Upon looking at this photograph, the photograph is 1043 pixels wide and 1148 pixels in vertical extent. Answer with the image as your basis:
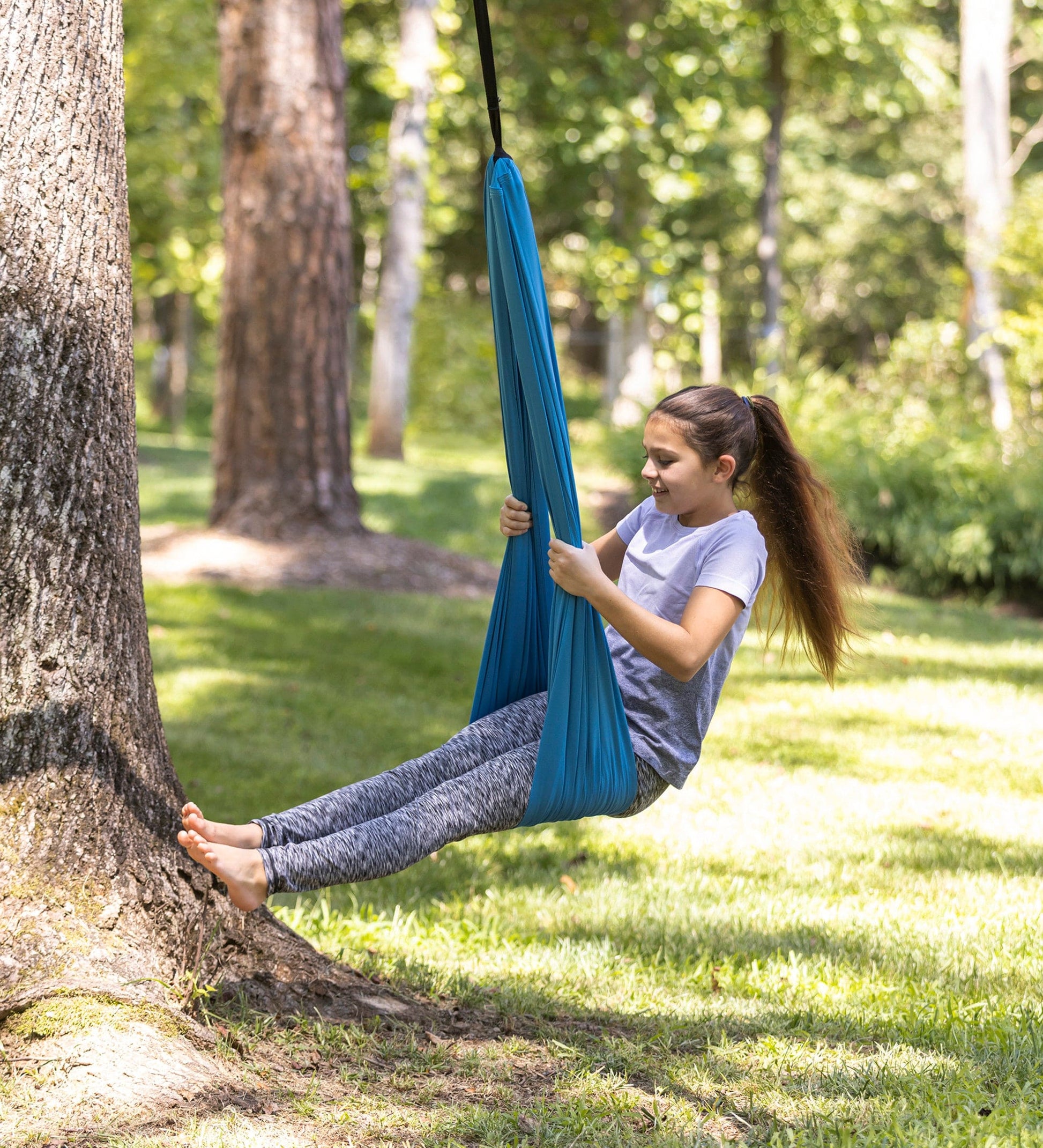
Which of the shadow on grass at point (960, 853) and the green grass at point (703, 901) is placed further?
the shadow on grass at point (960, 853)

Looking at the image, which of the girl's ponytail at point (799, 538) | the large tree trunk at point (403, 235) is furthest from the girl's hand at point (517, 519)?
the large tree trunk at point (403, 235)

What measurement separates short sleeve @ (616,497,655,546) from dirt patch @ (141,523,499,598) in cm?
435

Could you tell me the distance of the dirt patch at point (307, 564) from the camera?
22.6ft

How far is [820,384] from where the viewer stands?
12312 millimetres

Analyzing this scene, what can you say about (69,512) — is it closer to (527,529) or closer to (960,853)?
(527,529)

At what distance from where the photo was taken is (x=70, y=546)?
220cm

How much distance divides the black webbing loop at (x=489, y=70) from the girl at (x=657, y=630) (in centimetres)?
62

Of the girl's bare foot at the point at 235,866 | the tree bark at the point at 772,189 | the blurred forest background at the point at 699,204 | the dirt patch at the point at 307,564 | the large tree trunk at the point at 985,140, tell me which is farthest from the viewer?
the tree bark at the point at 772,189

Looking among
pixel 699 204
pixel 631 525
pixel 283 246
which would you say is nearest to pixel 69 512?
pixel 631 525

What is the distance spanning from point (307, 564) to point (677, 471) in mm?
4789

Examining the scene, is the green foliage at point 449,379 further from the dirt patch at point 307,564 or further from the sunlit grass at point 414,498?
the dirt patch at point 307,564

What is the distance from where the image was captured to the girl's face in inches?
98.3

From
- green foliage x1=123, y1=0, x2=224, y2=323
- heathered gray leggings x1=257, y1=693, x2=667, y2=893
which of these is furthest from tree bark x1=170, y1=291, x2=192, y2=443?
heathered gray leggings x1=257, y1=693, x2=667, y2=893

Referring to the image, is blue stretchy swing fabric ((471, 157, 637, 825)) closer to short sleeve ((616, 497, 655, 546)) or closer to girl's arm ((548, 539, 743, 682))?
girl's arm ((548, 539, 743, 682))
